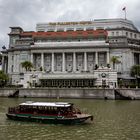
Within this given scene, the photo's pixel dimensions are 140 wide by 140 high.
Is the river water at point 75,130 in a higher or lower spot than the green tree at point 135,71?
lower

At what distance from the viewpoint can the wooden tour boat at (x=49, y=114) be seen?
130 feet

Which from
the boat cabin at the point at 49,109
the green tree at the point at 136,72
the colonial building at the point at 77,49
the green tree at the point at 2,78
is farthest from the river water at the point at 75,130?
the colonial building at the point at 77,49

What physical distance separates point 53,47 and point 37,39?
481 inches

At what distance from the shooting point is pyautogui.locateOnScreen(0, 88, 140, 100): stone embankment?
92.7 m

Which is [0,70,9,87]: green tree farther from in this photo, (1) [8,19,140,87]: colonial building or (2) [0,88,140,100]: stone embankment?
(2) [0,88,140,100]: stone embankment

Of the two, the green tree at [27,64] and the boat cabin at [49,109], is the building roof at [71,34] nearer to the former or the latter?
the green tree at [27,64]

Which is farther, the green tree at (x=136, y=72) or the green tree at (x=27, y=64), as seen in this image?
the green tree at (x=27, y=64)

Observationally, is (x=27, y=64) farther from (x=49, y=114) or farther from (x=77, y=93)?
(x=49, y=114)

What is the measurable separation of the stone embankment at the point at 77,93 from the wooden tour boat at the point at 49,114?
51.1m

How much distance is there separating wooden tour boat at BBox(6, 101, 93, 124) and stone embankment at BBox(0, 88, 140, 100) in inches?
2012

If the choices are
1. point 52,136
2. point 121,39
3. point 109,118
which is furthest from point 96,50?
point 52,136

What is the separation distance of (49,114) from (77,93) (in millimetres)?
54219

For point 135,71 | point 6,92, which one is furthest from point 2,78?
point 135,71

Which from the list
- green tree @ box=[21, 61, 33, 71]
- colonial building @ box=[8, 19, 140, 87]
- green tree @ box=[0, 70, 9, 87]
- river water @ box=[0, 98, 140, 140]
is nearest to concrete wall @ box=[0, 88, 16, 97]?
green tree @ box=[0, 70, 9, 87]
